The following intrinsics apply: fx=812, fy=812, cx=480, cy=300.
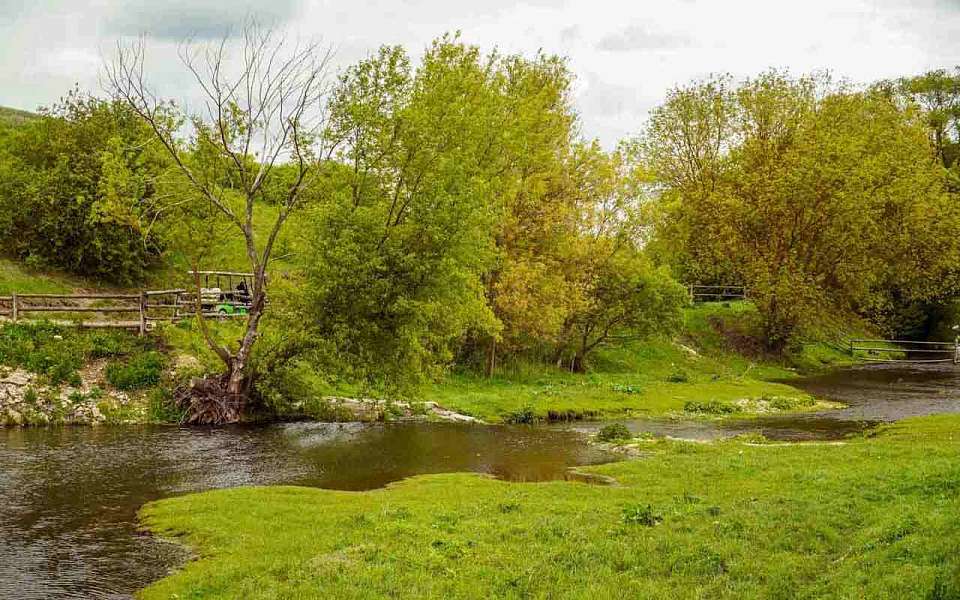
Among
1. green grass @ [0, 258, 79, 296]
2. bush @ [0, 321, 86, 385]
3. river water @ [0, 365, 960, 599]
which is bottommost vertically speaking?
river water @ [0, 365, 960, 599]

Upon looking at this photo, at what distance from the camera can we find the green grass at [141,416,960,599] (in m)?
12.9

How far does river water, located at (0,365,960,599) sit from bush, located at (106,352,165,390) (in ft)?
12.5

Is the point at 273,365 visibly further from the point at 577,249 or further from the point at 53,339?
the point at 577,249

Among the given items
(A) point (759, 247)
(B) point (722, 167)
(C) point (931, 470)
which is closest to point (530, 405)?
(C) point (931, 470)

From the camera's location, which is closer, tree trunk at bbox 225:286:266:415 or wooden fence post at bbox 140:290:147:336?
tree trunk at bbox 225:286:266:415


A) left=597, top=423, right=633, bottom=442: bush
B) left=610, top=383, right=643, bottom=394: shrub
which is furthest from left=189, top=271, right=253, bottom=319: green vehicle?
left=597, top=423, right=633, bottom=442: bush

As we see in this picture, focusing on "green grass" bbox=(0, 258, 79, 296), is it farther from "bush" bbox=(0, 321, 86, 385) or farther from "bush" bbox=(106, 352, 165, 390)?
"bush" bbox=(106, 352, 165, 390)

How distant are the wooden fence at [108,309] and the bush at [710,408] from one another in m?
23.4

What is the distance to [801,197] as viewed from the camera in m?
58.4

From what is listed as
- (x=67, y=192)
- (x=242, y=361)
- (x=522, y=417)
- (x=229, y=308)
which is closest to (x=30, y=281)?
(x=67, y=192)

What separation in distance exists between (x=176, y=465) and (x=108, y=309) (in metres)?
14.8

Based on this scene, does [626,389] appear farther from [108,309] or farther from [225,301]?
[108,309]

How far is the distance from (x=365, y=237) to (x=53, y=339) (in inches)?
602

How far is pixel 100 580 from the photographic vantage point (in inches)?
575
